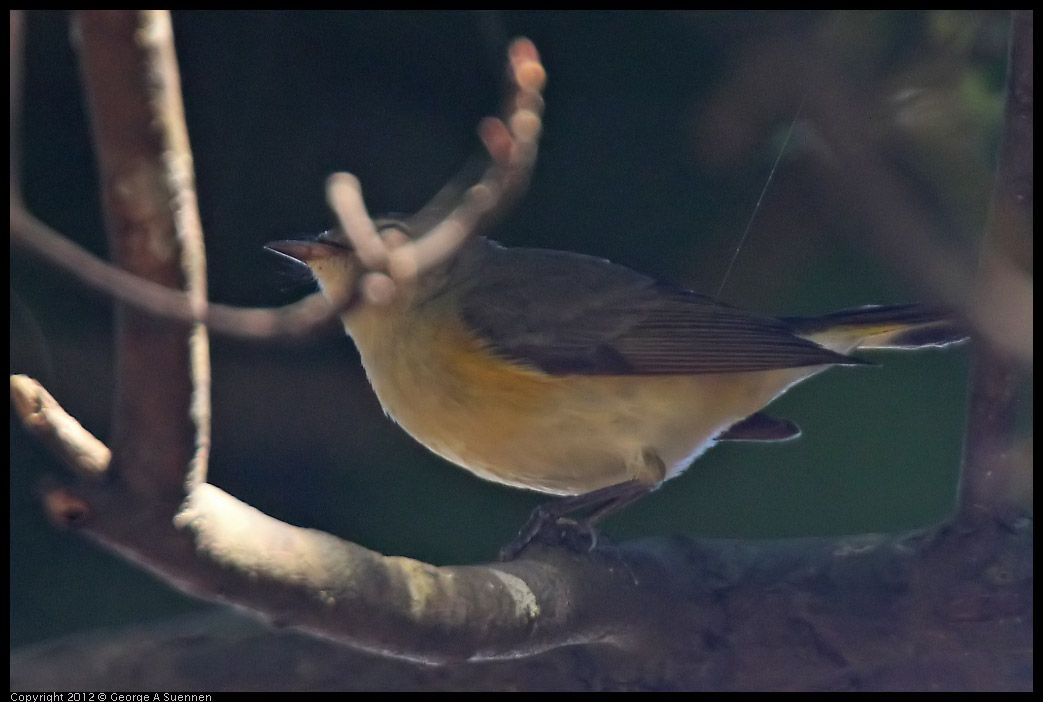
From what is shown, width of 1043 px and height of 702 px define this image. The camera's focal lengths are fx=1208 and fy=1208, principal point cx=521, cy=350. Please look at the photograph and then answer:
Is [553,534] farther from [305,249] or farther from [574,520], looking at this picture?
[305,249]

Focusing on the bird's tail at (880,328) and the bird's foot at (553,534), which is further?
the bird's tail at (880,328)

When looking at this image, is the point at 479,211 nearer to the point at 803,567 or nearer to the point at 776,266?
the point at 803,567

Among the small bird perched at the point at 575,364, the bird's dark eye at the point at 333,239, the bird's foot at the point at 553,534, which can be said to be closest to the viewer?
the bird's foot at the point at 553,534

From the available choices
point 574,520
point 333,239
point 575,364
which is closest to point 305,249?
point 333,239

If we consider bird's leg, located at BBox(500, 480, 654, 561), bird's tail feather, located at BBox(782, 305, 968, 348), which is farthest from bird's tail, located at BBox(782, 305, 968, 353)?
bird's leg, located at BBox(500, 480, 654, 561)

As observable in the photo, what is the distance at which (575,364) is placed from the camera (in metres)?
3.62

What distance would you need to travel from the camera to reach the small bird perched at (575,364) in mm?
3475

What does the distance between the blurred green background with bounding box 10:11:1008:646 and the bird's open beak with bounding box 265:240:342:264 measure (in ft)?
1.37

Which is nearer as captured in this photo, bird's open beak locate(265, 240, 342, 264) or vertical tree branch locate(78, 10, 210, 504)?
vertical tree branch locate(78, 10, 210, 504)

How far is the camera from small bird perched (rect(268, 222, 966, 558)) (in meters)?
3.47

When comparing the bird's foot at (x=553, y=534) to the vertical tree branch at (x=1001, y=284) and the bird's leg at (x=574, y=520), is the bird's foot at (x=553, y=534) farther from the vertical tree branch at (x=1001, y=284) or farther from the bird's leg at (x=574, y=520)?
the vertical tree branch at (x=1001, y=284)

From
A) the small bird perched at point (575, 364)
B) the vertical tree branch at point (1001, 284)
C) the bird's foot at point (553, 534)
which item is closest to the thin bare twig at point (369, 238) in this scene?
the vertical tree branch at point (1001, 284)

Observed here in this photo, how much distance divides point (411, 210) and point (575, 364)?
1131 mm

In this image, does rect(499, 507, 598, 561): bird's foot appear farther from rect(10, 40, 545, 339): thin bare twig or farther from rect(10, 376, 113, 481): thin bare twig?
rect(10, 40, 545, 339): thin bare twig
